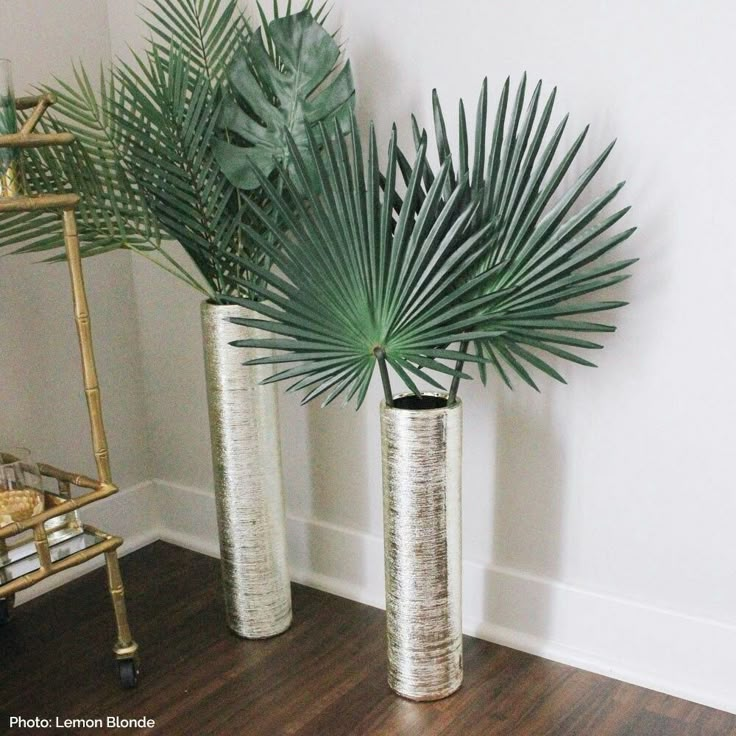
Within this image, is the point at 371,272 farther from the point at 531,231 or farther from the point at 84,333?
the point at 84,333

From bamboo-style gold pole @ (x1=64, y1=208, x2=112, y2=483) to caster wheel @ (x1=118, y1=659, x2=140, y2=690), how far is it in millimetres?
389

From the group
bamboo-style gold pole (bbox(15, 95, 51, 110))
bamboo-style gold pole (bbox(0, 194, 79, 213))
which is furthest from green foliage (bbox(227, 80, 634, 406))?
bamboo-style gold pole (bbox(15, 95, 51, 110))

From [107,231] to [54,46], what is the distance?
2.13ft

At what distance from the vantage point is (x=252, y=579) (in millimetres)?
2078

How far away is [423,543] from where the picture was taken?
69.4 inches

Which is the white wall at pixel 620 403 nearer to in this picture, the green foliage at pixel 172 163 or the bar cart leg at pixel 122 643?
the green foliage at pixel 172 163

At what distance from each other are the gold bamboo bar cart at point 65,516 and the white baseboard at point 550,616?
0.55m

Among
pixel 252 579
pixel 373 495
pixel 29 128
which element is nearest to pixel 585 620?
pixel 373 495

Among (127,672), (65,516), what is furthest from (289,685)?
(65,516)

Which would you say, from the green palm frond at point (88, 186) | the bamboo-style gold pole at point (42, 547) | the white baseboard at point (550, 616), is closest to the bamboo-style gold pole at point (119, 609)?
the bamboo-style gold pole at point (42, 547)

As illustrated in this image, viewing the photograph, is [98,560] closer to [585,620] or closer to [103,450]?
[103,450]

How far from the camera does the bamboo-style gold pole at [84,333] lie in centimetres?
173

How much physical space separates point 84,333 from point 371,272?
1.90ft

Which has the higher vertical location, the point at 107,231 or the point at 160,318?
the point at 107,231
